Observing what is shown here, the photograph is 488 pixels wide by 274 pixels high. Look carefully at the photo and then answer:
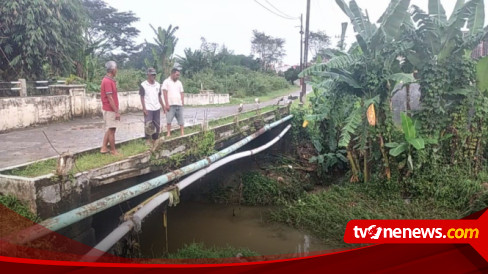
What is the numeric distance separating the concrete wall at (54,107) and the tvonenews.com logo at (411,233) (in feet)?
3.77

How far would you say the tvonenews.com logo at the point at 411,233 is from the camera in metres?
1.63

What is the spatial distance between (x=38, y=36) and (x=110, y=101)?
40 centimetres

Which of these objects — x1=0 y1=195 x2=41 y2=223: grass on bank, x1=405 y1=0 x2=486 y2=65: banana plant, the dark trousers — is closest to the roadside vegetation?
x1=405 y1=0 x2=486 y2=65: banana plant

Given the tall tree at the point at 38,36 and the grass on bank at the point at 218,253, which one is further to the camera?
the grass on bank at the point at 218,253

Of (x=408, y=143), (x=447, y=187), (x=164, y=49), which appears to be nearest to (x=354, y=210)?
(x=447, y=187)

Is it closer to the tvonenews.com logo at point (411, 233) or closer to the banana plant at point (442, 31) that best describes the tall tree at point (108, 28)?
the tvonenews.com logo at point (411, 233)

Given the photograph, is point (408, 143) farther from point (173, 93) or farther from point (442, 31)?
point (173, 93)

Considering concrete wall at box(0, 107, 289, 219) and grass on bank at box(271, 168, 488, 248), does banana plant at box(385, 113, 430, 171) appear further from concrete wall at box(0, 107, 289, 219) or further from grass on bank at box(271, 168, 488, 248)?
concrete wall at box(0, 107, 289, 219)

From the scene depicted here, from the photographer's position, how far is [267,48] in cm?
180

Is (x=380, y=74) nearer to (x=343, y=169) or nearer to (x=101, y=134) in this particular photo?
(x=343, y=169)

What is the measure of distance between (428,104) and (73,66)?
131 inches

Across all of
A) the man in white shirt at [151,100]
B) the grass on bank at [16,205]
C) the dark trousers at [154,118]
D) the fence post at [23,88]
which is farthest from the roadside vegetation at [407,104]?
the fence post at [23,88]

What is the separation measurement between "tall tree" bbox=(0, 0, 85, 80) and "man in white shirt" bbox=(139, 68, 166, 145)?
0.32 metres

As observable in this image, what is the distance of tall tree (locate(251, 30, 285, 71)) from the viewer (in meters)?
1.74
